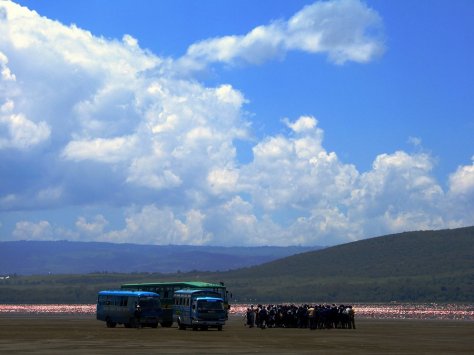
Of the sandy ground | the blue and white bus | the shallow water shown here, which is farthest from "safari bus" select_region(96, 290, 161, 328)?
the shallow water

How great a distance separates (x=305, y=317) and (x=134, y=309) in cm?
1337

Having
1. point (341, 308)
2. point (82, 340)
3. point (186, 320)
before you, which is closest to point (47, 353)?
point (82, 340)

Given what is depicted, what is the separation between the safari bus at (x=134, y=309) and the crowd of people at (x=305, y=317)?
7.79 meters

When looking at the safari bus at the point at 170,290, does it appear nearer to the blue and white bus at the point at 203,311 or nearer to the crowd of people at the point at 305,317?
the crowd of people at the point at 305,317

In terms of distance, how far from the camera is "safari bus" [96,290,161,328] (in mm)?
78875

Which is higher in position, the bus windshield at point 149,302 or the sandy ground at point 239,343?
the bus windshield at point 149,302

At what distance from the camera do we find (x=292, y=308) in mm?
80062

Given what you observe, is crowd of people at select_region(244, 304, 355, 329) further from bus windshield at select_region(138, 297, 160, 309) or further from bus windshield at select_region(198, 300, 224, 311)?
bus windshield at select_region(138, 297, 160, 309)

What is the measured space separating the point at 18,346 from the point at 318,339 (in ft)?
58.8

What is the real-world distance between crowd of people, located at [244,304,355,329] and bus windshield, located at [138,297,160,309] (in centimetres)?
762

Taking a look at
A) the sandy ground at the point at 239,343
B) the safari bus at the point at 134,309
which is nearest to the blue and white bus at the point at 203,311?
the safari bus at the point at 134,309

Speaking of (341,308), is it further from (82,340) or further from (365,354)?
(365,354)

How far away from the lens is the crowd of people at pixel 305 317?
253 feet

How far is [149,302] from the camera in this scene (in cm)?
7938
